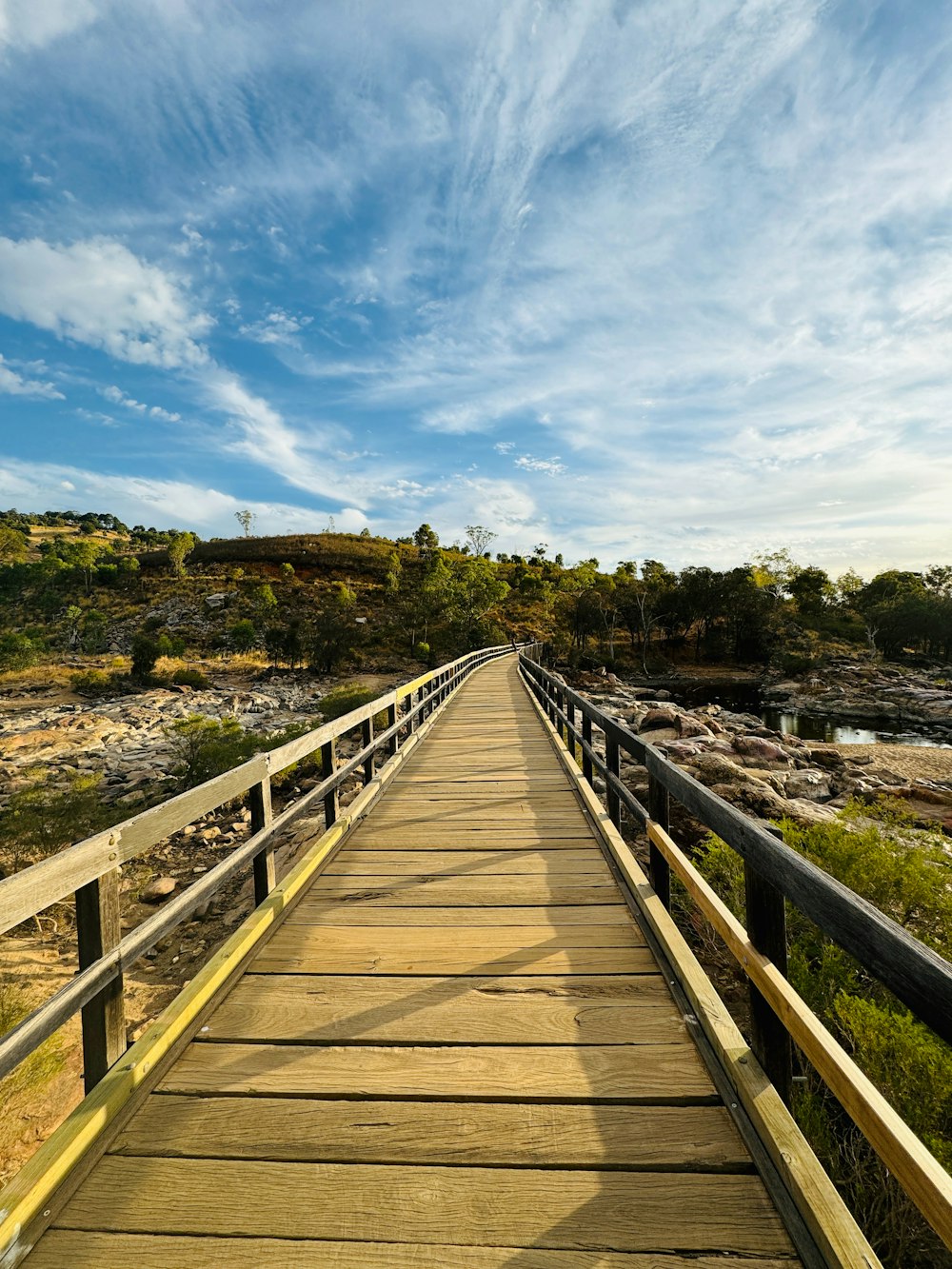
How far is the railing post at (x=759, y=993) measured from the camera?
1.81 metres

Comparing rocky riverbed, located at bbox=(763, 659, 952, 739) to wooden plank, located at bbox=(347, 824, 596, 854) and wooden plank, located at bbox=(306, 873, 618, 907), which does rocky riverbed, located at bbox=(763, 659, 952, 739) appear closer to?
wooden plank, located at bbox=(347, 824, 596, 854)

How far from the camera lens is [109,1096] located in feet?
5.97

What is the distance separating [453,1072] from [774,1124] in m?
1.02

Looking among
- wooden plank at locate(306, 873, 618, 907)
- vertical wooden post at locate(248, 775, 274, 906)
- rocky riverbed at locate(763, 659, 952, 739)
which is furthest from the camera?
rocky riverbed at locate(763, 659, 952, 739)

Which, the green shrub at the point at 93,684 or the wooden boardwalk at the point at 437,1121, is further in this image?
the green shrub at the point at 93,684

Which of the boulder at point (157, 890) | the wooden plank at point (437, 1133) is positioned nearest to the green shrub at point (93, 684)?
the boulder at point (157, 890)

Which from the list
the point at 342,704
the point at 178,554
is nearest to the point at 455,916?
the point at 342,704

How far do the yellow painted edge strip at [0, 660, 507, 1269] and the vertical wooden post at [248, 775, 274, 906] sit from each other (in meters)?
0.07

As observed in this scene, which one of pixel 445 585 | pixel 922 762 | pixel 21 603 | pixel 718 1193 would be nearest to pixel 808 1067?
pixel 718 1193

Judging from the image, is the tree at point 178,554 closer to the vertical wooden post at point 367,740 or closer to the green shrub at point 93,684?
the green shrub at point 93,684

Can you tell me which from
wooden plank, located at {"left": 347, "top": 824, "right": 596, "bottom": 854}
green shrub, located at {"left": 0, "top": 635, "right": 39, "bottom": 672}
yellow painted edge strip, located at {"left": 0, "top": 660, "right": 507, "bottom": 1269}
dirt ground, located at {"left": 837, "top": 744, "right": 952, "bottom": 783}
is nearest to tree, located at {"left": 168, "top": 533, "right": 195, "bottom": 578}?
green shrub, located at {"left": 0, "top": 635, "right": 39, "bottom": 672}

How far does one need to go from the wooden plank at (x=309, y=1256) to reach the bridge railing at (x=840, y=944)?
0.50 metres

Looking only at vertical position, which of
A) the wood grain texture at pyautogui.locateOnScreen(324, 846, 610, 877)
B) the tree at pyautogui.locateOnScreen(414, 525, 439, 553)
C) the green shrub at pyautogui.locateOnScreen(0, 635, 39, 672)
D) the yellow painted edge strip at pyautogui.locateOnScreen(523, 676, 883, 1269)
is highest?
the tree at pyautogui.locateOnScreen(414, 525, 439, 553)

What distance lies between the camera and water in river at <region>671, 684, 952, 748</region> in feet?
67.3
